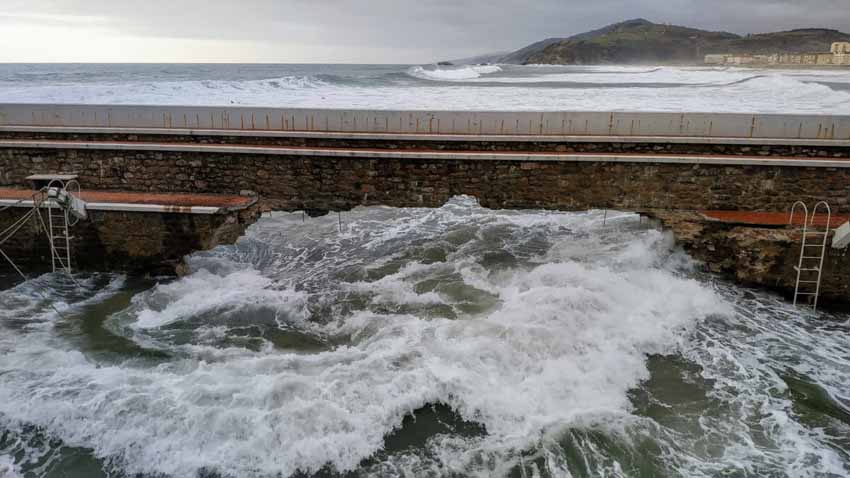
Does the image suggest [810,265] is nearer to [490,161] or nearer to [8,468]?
[490,161]

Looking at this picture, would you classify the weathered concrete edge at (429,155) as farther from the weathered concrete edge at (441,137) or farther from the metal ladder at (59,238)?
the metal ladder at (59,238)

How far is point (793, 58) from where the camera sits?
58.5m

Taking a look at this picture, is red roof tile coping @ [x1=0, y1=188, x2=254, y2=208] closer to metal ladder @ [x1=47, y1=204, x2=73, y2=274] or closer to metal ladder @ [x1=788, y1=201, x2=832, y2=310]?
metal ladder @ [x1=47, y1=204, x2=73, y2=274]

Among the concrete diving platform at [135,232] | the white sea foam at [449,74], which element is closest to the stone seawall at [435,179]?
the concrete diving platform at [135,232]

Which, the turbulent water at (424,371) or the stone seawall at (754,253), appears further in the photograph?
the stone seawall at (754,253)

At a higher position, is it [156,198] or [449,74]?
[449,74]

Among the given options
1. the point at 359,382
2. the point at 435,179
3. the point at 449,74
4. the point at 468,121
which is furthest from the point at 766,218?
the point at 449,74

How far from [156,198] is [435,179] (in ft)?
15.7

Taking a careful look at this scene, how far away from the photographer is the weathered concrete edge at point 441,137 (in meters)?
8.80

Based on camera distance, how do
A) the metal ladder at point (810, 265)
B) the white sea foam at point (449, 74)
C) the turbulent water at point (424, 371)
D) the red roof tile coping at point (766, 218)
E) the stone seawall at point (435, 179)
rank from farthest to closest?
the white sea foam at point (449, 74) < the stone seawall at point (435, 179) < the red roof tile coping at point (766, 218) < the metal ladder at point (810, 265) < the turbulent water at point (424, 371)

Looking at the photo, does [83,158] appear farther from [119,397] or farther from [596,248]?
[596,248]

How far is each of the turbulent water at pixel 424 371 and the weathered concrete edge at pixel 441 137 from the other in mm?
1735

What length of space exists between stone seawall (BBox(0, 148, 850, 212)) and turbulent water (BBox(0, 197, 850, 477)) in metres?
0.99

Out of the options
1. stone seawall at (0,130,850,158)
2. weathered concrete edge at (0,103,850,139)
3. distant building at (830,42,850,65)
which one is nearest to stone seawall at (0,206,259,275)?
stone seawall at (0,130,850,158)
